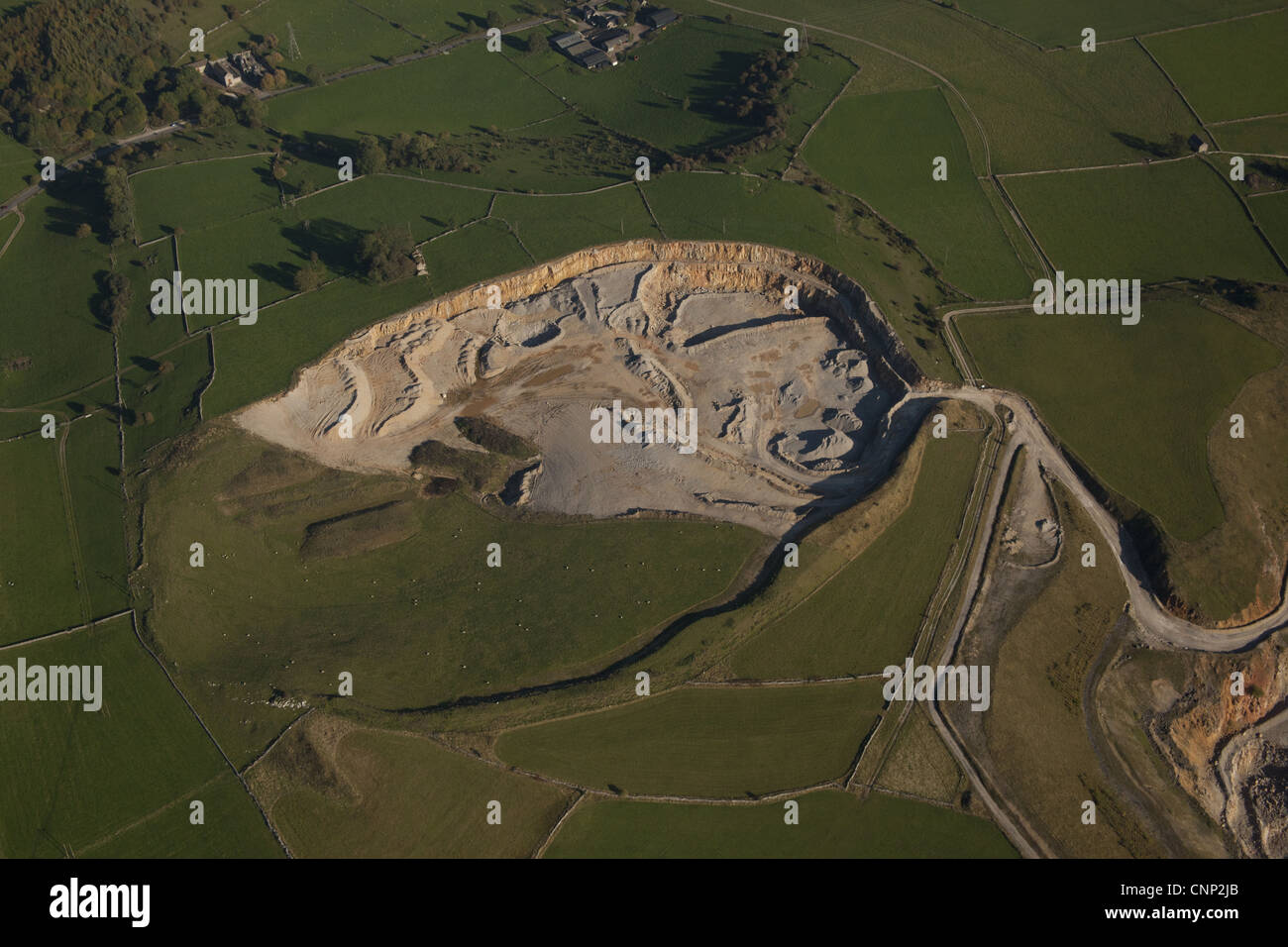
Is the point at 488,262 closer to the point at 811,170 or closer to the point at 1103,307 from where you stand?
the point at 811,170

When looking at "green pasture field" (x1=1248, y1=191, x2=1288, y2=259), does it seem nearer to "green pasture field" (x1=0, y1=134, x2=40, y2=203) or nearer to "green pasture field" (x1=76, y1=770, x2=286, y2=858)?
"green pasture field" (x1=76, y1=770, x2=286, y2=858)

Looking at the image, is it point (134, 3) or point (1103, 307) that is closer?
point (1103, 307)

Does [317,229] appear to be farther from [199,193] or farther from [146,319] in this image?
[146,319]

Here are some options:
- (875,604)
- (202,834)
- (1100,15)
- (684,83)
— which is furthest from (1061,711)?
(1100,15)

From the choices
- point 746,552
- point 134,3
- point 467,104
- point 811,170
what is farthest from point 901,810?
point 134,3

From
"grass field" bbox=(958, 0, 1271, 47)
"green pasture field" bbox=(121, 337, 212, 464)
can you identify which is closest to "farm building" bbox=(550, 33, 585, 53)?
"grass field" bbox=(958, 0, 1271, 47)
